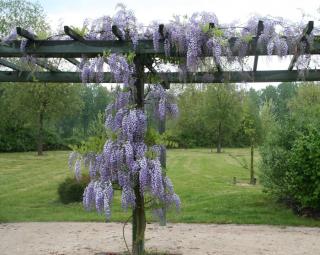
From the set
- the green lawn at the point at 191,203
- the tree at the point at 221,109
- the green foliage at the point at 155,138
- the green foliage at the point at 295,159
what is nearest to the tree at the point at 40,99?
the tree at the point at 221,109

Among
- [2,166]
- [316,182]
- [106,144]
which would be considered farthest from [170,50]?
[2,166]

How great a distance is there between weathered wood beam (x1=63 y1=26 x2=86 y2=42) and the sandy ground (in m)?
3.09

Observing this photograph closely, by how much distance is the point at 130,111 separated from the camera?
20.8 feet

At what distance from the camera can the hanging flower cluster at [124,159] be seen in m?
6.12

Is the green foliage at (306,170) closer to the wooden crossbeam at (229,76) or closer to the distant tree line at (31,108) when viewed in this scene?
the wooden crossbeam at (229,76)

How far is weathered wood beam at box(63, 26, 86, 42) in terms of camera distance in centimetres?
601

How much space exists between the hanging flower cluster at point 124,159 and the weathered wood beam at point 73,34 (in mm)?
443

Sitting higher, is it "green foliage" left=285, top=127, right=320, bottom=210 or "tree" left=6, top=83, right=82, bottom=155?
"tree" left=6, top=83, right=82, bottom=155

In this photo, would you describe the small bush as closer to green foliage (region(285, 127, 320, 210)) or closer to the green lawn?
the green lawn

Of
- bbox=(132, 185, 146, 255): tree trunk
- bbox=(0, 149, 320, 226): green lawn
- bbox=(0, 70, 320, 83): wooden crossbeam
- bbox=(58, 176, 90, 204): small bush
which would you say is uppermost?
bbox=(0, 70, 320, 83): wooden crossbeam

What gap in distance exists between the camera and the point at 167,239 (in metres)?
8.23

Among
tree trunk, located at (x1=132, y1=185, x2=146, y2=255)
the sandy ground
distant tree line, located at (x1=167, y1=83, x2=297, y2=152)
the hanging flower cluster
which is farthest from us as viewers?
distant tree line, located at (x1=167, y1=83, x2=297, y2=152)

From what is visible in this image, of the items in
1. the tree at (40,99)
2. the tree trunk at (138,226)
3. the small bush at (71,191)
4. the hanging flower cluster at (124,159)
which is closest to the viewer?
the hanging flower cluster at (124,159)

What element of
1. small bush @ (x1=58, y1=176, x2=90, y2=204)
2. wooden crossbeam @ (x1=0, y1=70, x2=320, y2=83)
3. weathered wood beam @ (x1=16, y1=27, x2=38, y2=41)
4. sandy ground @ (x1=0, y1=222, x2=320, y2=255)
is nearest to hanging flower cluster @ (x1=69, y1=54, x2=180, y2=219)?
wooden crossbeam @ (x1=0, y1=70, x2=320, y2=83)
